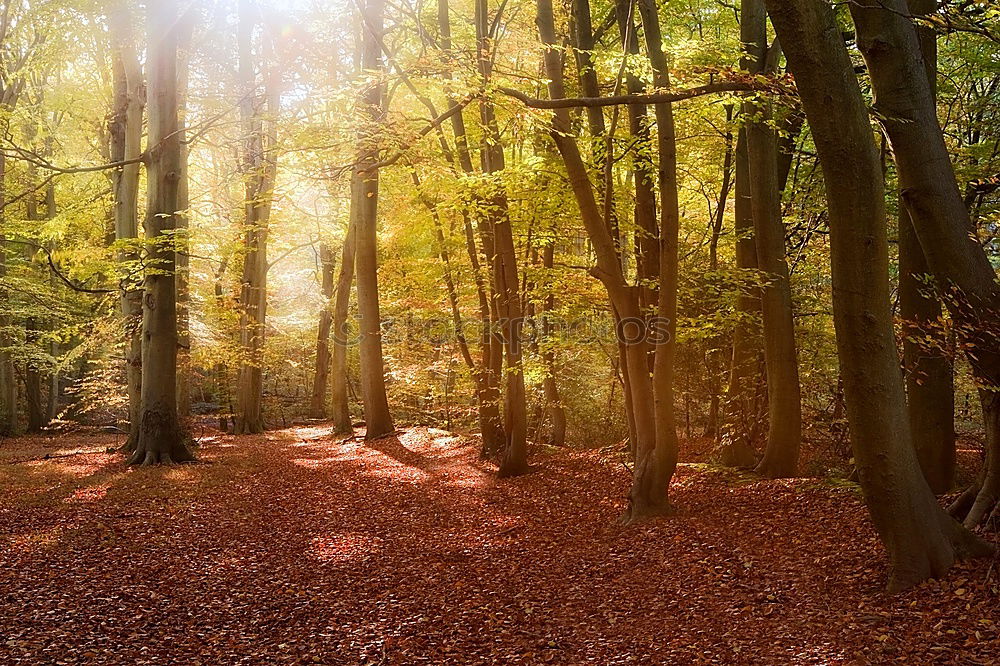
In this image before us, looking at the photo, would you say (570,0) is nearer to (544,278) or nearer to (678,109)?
(678,109)

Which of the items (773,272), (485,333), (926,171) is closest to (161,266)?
(485,333)

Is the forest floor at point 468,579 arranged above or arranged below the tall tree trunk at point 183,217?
below

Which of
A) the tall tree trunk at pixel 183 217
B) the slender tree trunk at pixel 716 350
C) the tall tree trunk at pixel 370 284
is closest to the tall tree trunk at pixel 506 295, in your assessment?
the slender tree trunk at pixel 716 350

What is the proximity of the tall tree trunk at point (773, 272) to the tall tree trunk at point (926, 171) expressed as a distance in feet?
13.4

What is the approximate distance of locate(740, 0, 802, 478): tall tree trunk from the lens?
9203 mm

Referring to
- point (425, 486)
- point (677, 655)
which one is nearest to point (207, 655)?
point (677, 655)

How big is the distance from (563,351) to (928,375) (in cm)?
780

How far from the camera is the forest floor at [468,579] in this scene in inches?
196

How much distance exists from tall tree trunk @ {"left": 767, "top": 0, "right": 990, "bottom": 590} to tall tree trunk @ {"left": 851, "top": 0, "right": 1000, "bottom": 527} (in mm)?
491

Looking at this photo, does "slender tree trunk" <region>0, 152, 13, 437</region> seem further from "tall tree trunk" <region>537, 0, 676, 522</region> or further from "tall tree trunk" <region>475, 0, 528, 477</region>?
"tall tree trunk" <region>537, 0, 676, 522</region>

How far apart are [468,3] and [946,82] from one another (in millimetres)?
8525

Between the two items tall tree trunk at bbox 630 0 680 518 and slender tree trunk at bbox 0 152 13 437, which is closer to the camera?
tall tree trunk at bbox 630 0 680 518

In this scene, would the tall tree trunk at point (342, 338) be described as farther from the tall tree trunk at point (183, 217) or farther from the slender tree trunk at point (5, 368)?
the slender tree trunk at point (5, 368)

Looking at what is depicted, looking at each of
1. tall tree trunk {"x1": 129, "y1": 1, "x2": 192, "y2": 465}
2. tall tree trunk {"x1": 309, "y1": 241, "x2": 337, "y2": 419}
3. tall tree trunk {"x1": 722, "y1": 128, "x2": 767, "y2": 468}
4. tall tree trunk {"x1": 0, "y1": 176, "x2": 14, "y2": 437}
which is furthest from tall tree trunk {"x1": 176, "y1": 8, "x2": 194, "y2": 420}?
tall tree trunk {"x1": 722, "y1": 128, "x2": 767, "y2": 468}
